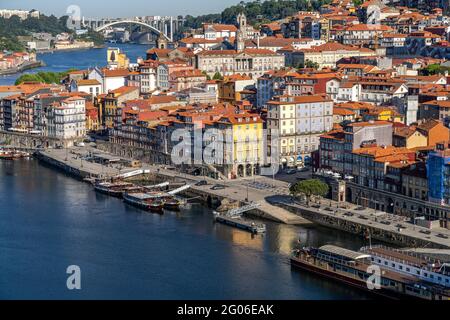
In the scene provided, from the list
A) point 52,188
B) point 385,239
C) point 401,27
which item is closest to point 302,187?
point 385,239

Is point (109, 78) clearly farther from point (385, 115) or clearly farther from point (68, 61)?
point (68, 61)

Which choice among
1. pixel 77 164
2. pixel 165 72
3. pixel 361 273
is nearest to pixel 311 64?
pixel 165 72

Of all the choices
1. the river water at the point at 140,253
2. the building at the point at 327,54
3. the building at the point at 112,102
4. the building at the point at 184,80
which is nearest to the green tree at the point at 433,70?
the building at the point at 327,54

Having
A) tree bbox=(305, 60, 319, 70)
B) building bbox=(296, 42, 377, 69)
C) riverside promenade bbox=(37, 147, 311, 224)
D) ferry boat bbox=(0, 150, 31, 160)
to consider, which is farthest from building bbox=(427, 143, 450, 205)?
building bbox=(296, 42, 377, 69)

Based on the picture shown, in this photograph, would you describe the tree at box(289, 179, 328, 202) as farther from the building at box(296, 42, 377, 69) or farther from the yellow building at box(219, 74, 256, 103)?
the building at box(296, 42, 377, 69)

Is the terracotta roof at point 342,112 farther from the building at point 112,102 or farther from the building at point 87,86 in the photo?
the building at point 87,86
